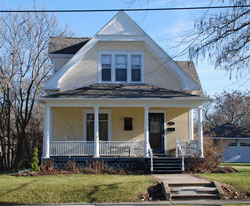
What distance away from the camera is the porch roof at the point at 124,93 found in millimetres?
17344

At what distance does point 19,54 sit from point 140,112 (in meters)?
13.7

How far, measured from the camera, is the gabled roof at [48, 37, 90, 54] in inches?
829

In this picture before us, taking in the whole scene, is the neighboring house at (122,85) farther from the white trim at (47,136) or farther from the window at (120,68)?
the white trim at (47,136)

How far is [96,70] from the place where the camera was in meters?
19.2

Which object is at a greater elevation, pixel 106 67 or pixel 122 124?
pixel 106 67

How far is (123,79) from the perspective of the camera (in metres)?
19.3

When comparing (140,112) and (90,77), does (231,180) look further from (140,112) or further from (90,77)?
(90,77)

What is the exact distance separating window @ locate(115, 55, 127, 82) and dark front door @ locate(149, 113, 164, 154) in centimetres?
269

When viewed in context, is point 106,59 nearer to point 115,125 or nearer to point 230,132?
point 115,125

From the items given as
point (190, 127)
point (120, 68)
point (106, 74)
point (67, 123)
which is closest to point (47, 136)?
point (67, 123)

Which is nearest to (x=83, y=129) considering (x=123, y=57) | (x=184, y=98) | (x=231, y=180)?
(x=123, y=57)

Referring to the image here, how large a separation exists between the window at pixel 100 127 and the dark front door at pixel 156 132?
2.59 metres

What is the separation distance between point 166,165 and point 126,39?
7394 mm

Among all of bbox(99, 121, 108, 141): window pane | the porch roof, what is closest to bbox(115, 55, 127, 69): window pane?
the porch roof
